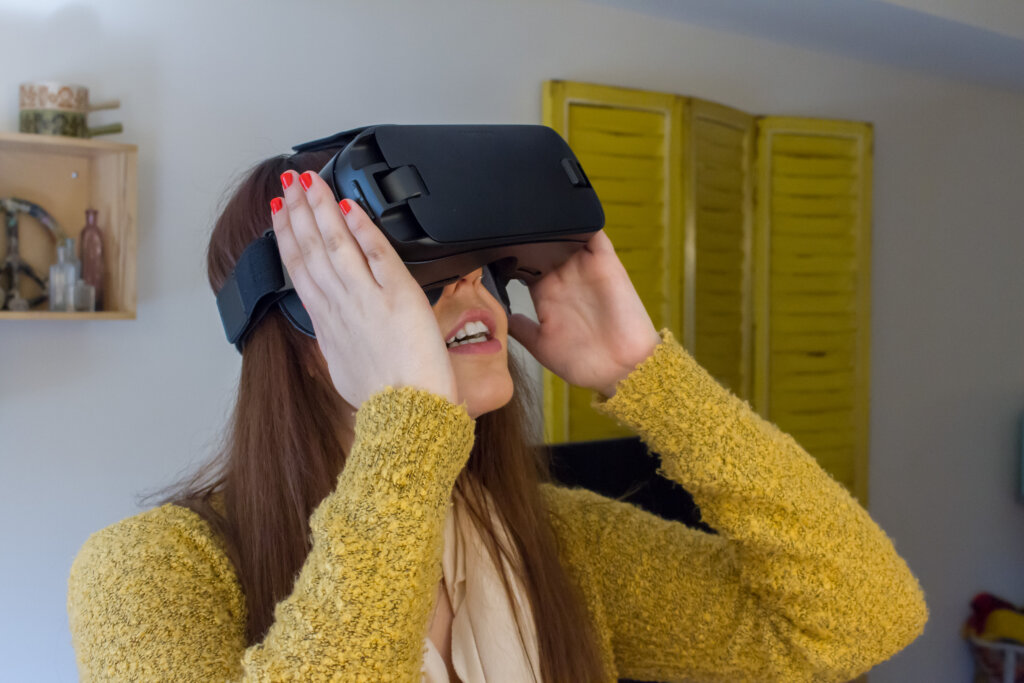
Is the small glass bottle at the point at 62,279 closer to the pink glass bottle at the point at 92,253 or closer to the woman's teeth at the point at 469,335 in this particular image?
the pink glass bottle at the point at 92,253

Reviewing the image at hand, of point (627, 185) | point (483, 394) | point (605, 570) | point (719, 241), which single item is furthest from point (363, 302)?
point (719, 241)

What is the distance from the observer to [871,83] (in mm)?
3043

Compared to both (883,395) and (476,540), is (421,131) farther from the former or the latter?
(883,395)

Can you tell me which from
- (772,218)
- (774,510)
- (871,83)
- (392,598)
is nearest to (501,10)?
(772,218)

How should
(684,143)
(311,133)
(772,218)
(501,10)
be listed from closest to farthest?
1. (311,133)
2. (501,10)
3. (684,143)
4. (772,218)

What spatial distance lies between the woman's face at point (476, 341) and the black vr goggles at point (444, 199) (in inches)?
2.1

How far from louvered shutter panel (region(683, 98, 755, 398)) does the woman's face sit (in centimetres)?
164

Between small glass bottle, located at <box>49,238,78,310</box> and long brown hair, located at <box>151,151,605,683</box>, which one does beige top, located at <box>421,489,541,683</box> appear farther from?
small glass bottle, located at <box>49,238,78,310</box>

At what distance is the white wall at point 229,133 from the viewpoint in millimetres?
1708

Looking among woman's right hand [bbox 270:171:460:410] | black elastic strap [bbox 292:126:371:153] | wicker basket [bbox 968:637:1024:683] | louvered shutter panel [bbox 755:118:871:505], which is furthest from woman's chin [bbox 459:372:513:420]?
wicker basket [bbox 968:637:1024:683]

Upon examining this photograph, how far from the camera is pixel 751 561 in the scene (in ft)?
3.06

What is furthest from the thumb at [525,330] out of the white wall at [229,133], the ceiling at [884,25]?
the ceiling at [884,25]

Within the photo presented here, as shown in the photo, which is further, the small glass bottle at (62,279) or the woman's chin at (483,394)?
the small glass bottle at (62,279)

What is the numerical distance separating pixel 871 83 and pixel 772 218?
71 cm
